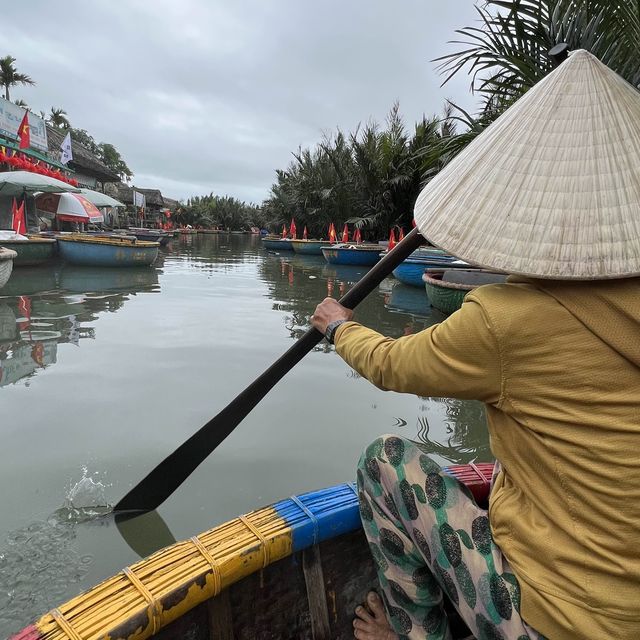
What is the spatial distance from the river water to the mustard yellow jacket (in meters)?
1.71

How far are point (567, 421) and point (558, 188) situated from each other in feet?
1.27

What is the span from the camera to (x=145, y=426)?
10.2ft

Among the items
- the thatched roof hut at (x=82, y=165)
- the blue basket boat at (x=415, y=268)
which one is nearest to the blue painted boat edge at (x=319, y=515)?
the blue basket boat at (x=415, y=268)

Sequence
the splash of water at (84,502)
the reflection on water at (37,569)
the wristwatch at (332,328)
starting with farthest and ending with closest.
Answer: the splash of water at (84,502)
the reflection on water at (37,569)
the wristwatch at (332,328)

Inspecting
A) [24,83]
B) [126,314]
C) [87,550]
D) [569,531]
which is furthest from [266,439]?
[24,83]

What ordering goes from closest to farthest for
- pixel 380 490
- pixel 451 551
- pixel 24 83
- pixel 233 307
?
1. pixel 451 551
2. pixel 380 490
3. pixel 233 307
4. pixel 24 83

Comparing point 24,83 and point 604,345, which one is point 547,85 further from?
point 24,83

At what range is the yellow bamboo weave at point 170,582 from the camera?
97cm

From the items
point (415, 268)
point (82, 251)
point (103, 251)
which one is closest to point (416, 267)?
A: point (415, 268)

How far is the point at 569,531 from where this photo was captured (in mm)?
832

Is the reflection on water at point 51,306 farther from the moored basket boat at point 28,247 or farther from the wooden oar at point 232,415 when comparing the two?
the wooden oar at point 232,415

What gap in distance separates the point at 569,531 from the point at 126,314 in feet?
20.3

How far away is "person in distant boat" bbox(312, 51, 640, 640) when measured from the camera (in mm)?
791

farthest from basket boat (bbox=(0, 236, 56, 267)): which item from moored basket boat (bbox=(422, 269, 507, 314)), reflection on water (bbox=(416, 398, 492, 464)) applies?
reflection on water (bbox=(416, 398, 492, 464))
